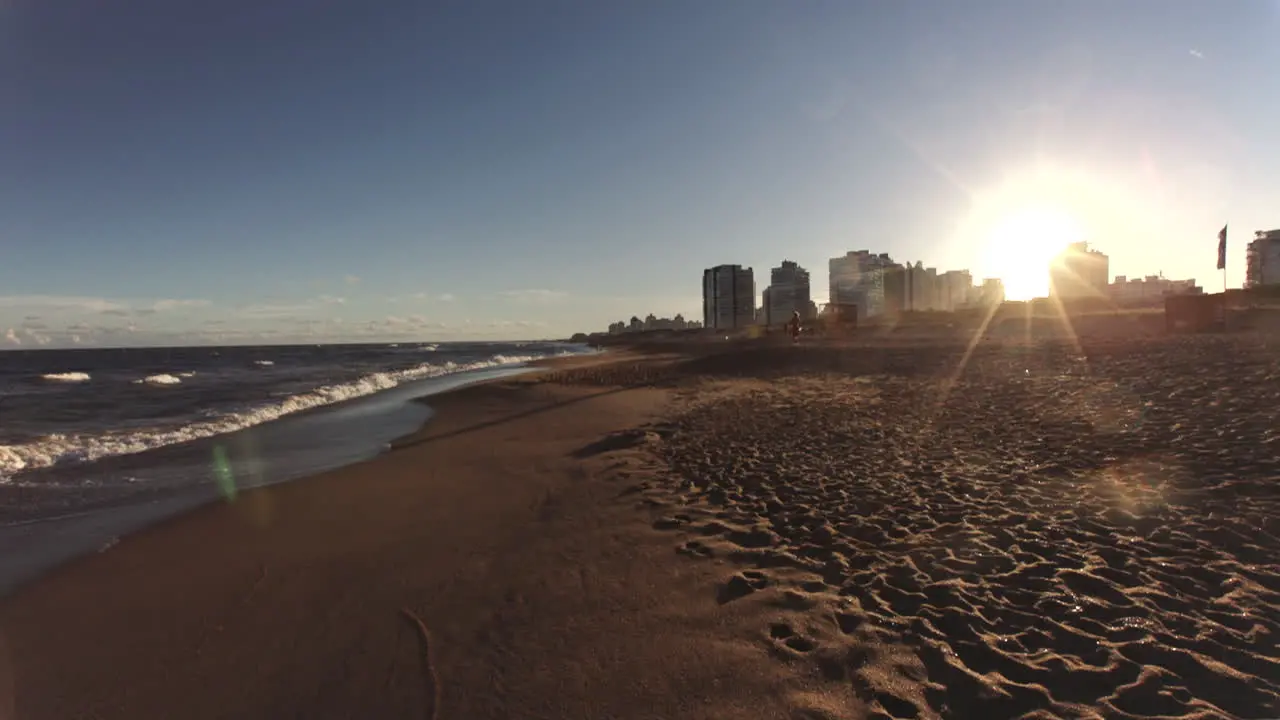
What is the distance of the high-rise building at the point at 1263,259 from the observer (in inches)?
2896

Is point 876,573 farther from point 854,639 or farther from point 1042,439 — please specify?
point 1042,439

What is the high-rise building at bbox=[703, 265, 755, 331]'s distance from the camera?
146 meters

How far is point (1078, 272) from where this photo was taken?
291 ft

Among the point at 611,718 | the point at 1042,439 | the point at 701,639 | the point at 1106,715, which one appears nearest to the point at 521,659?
the point at 611,718

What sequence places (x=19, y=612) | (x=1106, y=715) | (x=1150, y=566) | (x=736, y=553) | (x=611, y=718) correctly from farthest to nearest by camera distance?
(x=736, y=553), (x=19, y=612), (x=1150, y=566), (x=611, y=718), (x=1106, y=715)

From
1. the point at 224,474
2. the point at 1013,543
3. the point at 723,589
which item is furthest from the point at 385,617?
the point at 224,474

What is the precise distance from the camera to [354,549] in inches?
243

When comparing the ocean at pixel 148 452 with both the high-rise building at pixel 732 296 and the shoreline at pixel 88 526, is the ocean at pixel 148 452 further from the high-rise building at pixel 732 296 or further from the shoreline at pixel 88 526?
the high-rise building at pixel 732 296

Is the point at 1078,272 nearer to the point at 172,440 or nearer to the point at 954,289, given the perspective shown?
the point at 954,289

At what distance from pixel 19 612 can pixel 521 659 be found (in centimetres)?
507

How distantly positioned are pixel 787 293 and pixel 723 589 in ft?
457

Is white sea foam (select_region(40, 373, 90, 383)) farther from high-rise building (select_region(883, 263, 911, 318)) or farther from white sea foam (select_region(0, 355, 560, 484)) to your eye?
high-rise building (select_region(883, 263, 911, 318))

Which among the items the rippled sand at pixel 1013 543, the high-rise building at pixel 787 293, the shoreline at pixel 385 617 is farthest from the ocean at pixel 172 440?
the high-rise building at pixel 787 293

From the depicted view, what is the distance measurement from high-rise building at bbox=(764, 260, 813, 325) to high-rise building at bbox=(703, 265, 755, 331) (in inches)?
247
